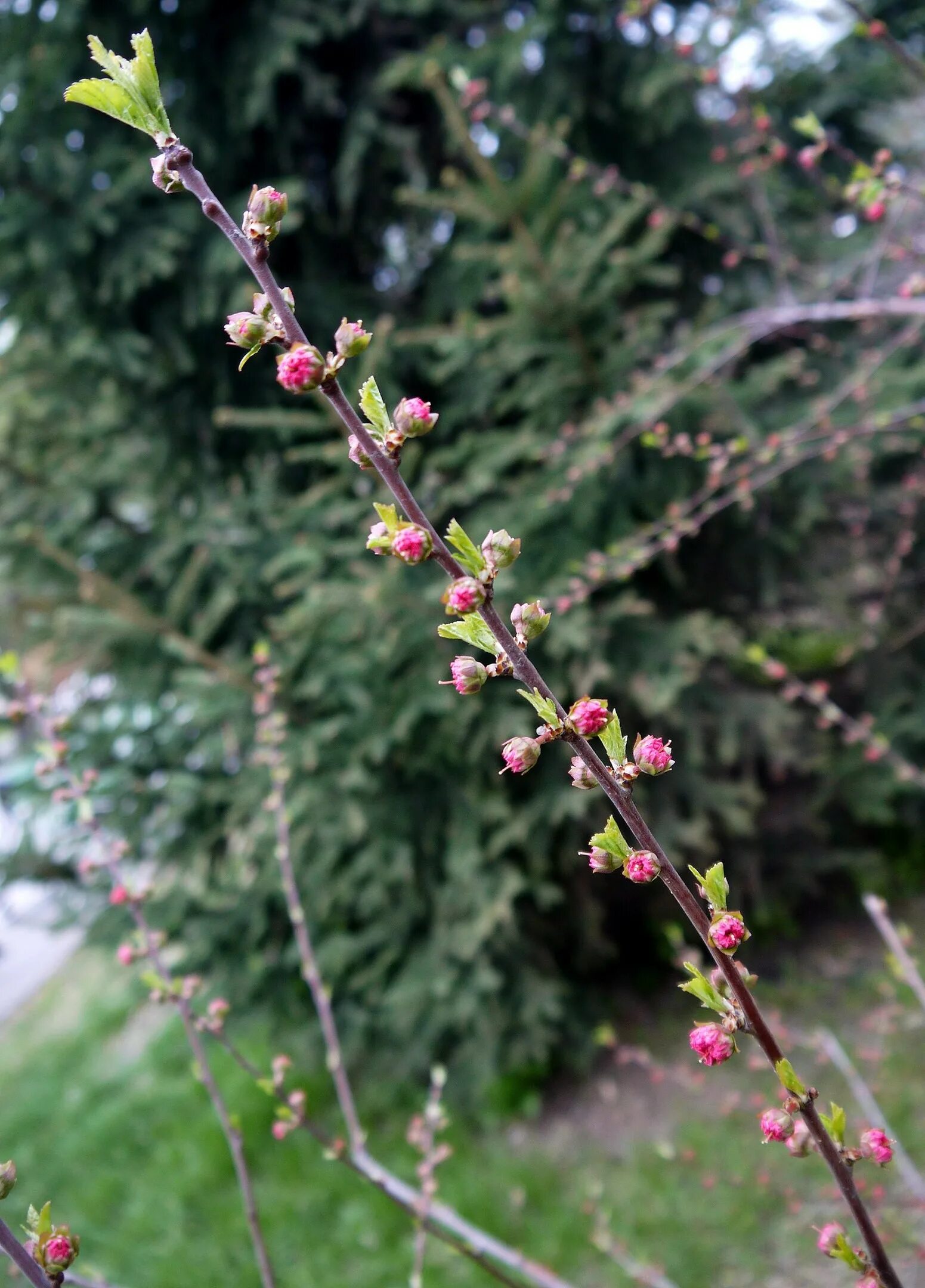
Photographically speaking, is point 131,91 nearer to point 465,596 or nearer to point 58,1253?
point 465,596

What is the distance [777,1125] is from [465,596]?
0.43 m

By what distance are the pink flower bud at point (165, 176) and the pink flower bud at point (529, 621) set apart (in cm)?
34

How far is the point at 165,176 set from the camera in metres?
0.56

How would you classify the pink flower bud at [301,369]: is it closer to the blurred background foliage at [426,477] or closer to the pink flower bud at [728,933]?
the pink flower bud at [728,933]

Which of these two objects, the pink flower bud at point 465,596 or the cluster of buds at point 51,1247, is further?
the cluster of buds at point 51,1247

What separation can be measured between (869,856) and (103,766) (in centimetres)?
344

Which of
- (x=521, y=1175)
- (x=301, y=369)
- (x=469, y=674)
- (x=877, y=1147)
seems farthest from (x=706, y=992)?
(x=521, y=1175)

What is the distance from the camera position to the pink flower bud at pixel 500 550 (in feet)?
1.89

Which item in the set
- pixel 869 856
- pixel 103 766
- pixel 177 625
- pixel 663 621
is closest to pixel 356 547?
pixel 177 625

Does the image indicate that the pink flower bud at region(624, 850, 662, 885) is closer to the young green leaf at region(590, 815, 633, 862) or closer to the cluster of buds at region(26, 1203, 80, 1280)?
the young green leaf at region(590, 815, 633, 862)

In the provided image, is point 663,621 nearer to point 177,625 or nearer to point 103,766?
point 177,625

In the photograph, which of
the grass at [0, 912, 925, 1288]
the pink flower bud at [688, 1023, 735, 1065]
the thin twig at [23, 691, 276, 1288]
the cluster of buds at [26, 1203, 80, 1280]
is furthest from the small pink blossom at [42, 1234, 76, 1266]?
the grass at [0, 912, 925, 1288]

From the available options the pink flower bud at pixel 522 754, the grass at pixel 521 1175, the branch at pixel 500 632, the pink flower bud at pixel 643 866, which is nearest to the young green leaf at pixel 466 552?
the branch at pixel 500 632

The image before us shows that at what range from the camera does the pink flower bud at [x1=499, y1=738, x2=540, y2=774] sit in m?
0.57
